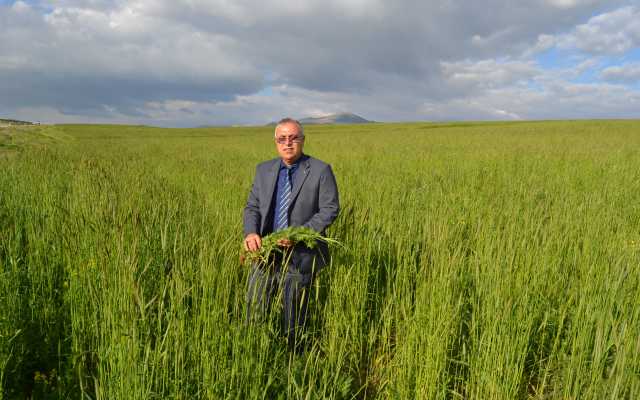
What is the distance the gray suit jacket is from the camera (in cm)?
228

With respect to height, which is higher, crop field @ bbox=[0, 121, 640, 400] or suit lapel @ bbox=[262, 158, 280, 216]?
suit lapel @ bbox=[262, 158, 280, 216]

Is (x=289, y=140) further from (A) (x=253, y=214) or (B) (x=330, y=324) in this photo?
(B) (x=330, y=324)

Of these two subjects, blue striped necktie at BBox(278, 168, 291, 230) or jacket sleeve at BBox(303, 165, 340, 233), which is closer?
jacket sleeve at BBox(303, 165, 340, 233)

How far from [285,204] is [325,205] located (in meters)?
0.31

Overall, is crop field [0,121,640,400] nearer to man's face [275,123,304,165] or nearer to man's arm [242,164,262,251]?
man's arm [242,164,262,251]

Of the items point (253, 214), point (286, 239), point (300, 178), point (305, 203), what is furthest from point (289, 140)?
point (286, 239)

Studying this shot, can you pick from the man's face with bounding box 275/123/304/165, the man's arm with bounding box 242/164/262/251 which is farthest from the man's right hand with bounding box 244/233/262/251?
the man's face with bounding box 275/123/304/165

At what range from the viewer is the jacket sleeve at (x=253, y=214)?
2.45 meters

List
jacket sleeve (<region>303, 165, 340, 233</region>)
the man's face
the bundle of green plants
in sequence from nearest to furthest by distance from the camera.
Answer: the bundle of green plants < jacket sleeve (<region>303, 165, 340, 233</region>) < the man's face

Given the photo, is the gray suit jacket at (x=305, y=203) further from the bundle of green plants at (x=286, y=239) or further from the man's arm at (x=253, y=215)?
the bundle of green plants at (x=286, y=239)

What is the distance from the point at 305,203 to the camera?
2.39 metres

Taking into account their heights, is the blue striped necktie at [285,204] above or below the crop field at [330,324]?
above

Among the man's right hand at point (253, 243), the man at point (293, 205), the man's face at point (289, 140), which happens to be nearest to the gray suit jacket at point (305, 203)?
the man at point (293, 205)

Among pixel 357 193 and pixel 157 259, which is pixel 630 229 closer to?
pixel 357 193
